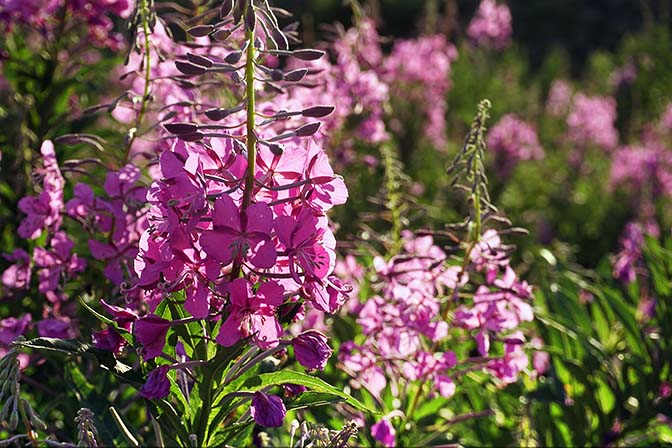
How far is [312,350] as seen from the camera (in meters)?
1.23

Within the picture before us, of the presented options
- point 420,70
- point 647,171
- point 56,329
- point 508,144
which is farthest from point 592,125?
point 56,329

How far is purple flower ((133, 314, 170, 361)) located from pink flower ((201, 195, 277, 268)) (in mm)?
158

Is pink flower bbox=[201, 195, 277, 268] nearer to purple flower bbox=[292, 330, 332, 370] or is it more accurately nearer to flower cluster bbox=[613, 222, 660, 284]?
purple flower bbox=[292, 330, 332, 370]

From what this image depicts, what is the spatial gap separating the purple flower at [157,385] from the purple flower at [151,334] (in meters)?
0.03

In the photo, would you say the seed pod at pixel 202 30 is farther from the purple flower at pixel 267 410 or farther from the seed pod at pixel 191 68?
the purple flower at pixel 267 410

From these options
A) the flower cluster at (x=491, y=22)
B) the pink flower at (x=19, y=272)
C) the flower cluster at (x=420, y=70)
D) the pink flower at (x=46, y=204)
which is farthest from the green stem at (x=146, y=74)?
the flower cluster at (x=491, y=22)

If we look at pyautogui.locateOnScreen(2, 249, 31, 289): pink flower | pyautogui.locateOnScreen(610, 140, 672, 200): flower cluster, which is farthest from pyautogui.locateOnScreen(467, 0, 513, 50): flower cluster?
pyautogui.locateOnScreen(2, 249, 31, 289): pink flower

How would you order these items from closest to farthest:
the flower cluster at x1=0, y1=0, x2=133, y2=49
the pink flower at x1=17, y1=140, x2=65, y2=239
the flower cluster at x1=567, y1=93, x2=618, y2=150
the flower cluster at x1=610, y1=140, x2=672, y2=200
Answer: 1. the pink flower at x1=17, y1=140, x2=65, y2=239
2. the flower cluster at x1=0, y1=0, x2=133, y2=49
3. the flower cluster at x1=610, y1=140, x2=672, y2=200
4. the flower cluster at x1=567, y1=93, x2=618, y2=150

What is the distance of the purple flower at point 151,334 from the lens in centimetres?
119

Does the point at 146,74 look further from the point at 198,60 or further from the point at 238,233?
the point at 238,233

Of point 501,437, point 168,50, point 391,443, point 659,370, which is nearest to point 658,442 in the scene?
point 659,370

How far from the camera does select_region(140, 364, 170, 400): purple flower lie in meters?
1.18

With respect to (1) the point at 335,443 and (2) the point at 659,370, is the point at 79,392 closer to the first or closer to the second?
(1) the point at 335,443

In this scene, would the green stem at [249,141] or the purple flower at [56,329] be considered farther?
the purple flower at [56,329]
